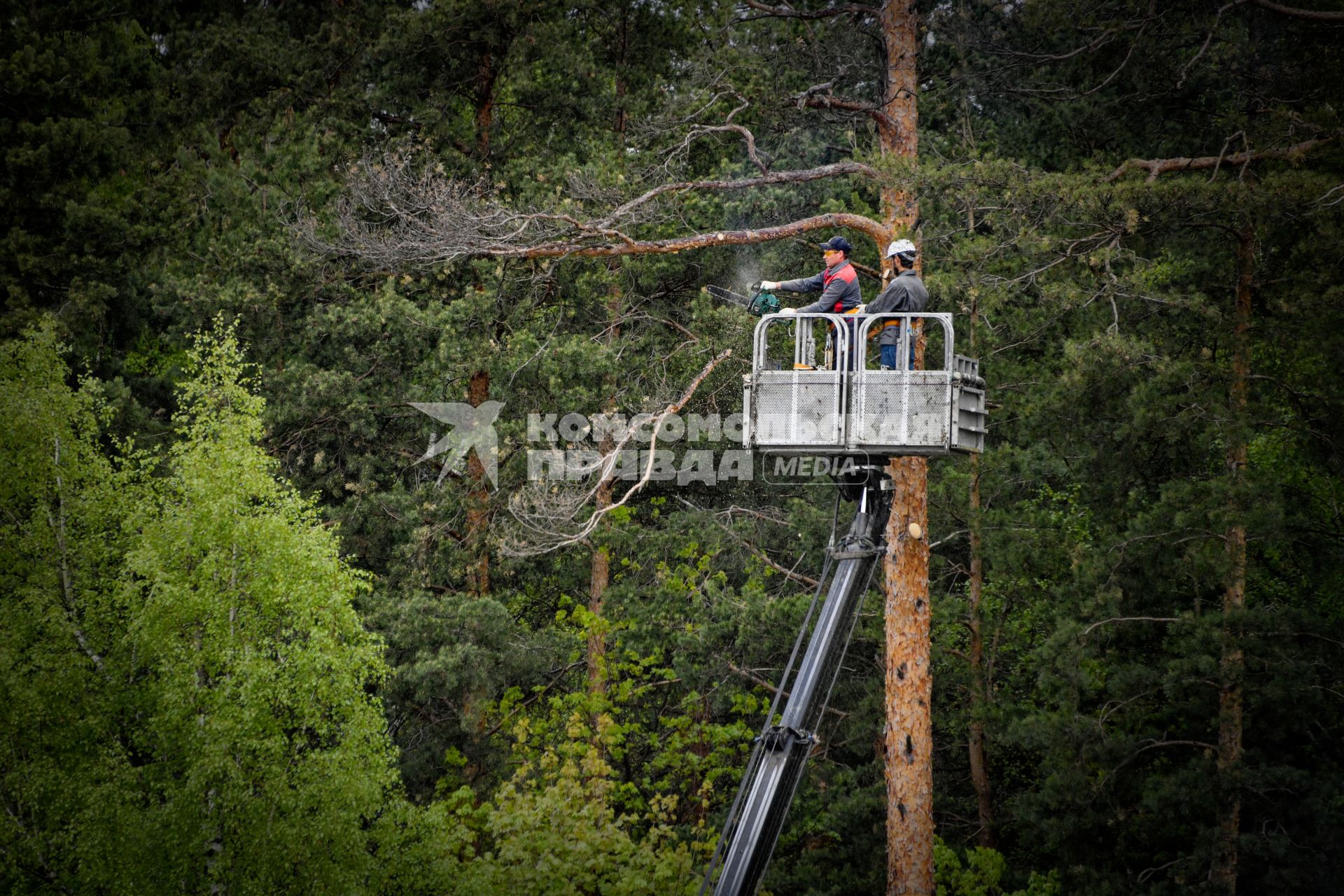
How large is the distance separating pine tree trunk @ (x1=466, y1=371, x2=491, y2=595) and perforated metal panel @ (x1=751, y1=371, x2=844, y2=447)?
395 inches

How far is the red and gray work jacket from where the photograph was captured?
34.2 feet

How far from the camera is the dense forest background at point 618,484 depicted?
14.5 metres

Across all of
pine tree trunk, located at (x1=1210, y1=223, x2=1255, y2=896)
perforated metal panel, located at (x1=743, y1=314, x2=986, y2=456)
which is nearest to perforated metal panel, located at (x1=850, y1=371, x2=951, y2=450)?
perforated metal panel, located at (x1=743, y1=314, x2=986, y2=456)

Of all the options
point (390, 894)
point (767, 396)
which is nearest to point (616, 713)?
point (390, 894)

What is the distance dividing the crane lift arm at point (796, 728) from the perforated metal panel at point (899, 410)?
347mm

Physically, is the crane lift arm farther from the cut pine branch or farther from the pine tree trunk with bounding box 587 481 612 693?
the pine tree trunk with bounding box 587 481 612 693

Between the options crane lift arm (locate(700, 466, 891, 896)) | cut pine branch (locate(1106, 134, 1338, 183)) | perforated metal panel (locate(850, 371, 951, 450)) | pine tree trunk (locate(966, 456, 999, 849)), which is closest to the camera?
crane lift arm (locate(700, 466, 891, 896))

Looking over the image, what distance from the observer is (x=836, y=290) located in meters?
10.5

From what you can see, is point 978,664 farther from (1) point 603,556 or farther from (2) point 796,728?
(2) point 796,728

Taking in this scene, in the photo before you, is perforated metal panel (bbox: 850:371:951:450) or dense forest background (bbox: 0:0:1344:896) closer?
perforated metal panel (bbox: 850:371:951:450)

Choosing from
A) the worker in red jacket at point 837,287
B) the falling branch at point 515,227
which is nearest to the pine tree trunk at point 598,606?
the falling branch at point 515,227

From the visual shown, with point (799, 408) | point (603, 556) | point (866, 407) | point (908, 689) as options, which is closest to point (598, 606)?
point (603, 556)

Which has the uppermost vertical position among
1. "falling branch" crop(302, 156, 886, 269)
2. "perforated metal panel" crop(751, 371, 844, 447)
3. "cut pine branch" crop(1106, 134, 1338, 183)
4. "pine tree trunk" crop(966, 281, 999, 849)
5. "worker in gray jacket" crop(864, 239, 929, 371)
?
"cut pine branch" crop(1106, 134, 1338, 183)

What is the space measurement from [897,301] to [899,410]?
0.94 m
